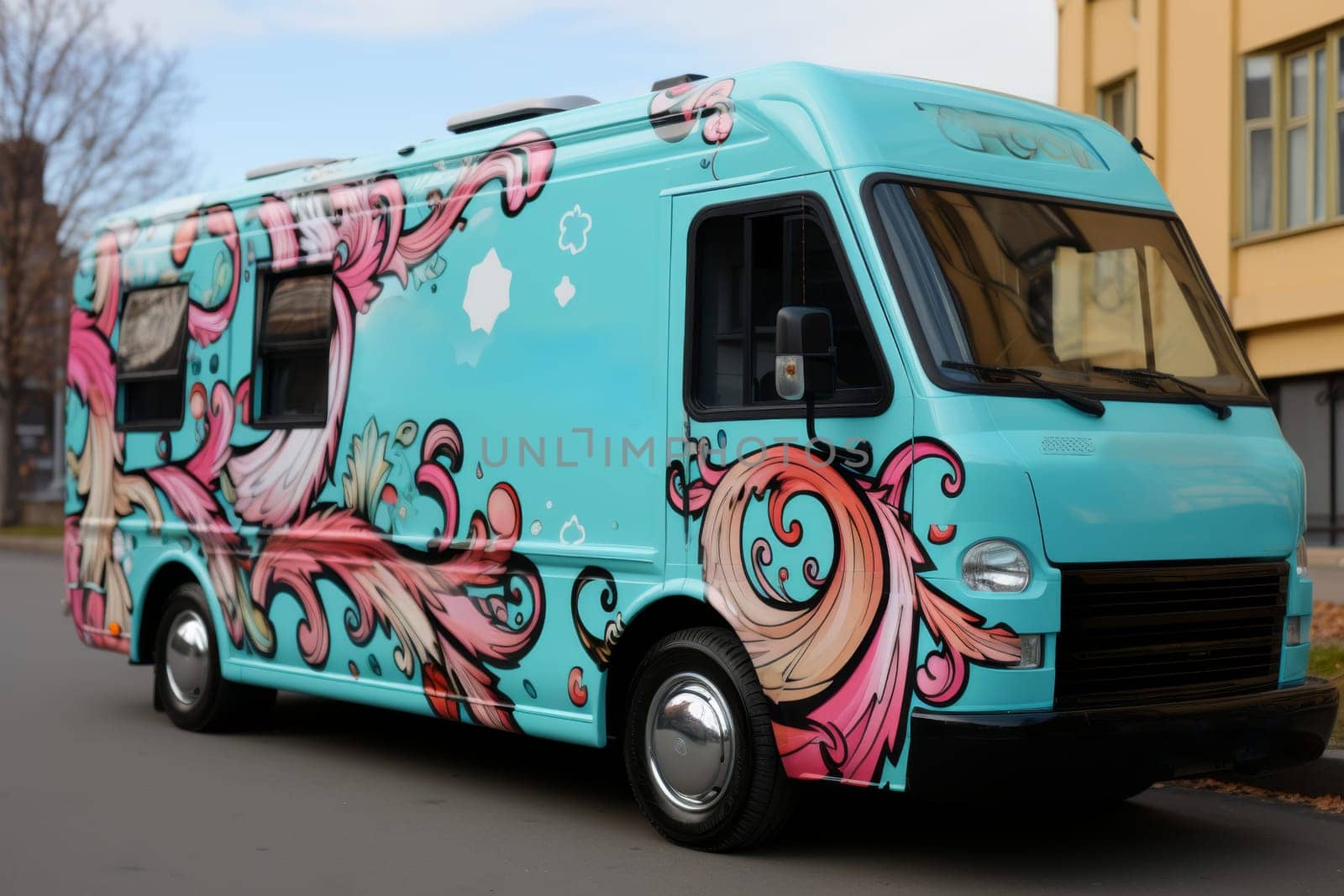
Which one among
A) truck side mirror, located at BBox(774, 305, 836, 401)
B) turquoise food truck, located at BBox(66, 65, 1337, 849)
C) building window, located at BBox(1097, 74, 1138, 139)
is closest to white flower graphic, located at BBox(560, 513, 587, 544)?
turquoise food truck, located at BBox(66, 65, 1337, 849)

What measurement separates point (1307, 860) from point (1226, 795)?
4.32 feet

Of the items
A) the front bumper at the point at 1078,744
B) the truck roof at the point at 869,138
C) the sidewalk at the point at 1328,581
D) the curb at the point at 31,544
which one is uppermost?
the truck roof at the point at 869,138

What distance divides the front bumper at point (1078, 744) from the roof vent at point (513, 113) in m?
3.47

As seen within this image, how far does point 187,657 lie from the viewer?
392 inches

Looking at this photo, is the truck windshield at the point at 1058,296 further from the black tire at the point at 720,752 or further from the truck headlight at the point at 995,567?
the black tire at the point at 720,752

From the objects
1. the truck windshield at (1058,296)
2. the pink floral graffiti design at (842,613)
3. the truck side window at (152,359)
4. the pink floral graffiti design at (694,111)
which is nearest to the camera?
the pink floral graffiti design at (842,613)

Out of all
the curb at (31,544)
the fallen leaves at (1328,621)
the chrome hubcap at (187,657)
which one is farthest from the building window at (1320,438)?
the curb at (31,544)

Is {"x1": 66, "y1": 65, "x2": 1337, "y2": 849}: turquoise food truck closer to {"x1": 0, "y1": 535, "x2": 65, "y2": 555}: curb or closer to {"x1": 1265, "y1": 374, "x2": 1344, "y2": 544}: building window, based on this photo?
{"x1": 1265, "y1": 374, "x2": 1344, "y2": 544}: building window

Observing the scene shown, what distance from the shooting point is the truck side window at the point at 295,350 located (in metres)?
9.05

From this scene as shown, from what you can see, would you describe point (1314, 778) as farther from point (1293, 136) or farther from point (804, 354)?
point (1293, 136)

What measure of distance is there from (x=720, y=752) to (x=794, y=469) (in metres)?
1.13

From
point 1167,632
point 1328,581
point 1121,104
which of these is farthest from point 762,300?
point 1121,104

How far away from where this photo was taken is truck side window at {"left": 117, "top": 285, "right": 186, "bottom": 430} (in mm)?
10219

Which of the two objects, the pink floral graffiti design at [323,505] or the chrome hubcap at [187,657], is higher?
the pink floral graffiti design at [323,505]
